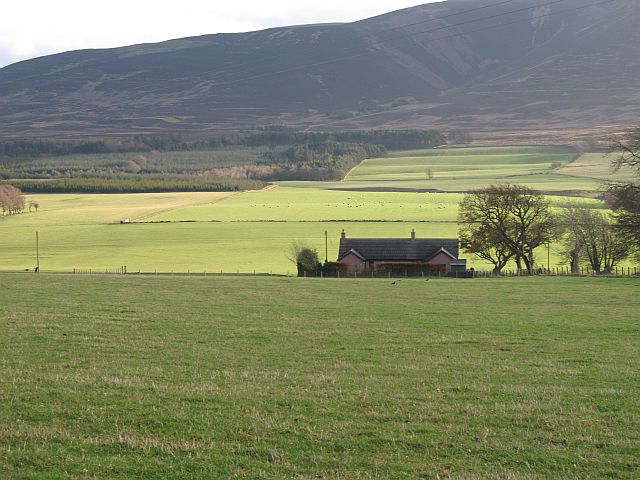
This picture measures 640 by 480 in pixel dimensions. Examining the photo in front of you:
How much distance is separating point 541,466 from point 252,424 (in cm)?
398

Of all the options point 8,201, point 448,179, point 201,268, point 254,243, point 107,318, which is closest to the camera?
point 107,318

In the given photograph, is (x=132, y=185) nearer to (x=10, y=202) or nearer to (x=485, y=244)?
(x=10, y=202)

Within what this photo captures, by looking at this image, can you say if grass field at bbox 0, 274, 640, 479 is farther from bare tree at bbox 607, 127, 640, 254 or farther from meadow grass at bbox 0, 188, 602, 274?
meadow grass at bbox 0, 188, 602, 274

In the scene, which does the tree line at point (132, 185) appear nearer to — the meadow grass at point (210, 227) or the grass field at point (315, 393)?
the meadow grass at point (210, 227)

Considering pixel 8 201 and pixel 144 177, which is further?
pixel 144 177

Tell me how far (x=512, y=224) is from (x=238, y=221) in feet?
117

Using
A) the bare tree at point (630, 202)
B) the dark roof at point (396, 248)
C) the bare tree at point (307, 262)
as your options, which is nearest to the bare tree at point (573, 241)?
the dark roof at point (396, 248)

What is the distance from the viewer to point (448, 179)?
461 ft

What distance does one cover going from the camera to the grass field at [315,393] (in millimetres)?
10570

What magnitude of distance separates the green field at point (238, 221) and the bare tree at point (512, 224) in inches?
217

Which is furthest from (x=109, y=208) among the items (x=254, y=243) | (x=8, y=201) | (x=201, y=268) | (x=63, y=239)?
(x=201, y=268)

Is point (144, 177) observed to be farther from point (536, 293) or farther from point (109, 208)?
point (536, 293)

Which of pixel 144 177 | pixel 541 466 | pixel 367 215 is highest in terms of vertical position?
pixel 144 177

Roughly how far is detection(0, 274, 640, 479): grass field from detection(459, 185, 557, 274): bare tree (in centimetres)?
3200
